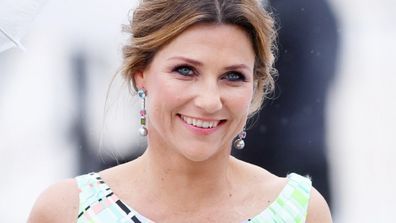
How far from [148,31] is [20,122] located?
3.53 ft

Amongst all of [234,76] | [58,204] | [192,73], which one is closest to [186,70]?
[192,73]

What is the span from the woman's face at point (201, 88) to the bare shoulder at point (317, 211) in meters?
0.37

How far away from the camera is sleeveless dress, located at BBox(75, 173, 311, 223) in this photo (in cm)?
207

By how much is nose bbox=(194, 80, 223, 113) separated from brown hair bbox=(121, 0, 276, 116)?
5.9 inches

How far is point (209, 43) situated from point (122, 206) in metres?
0.48

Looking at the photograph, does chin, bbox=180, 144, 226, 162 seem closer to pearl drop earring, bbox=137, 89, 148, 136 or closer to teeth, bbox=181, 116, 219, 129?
teeth, bbox=181, 116, 219, 129

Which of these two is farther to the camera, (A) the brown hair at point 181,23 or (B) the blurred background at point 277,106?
(B) the blurred background at point 277,106

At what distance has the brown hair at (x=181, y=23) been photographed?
1932mm

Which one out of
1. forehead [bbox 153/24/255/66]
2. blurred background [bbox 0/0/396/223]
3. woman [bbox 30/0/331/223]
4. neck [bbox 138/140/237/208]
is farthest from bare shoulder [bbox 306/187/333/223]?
blurred background [bbox 0/0/396/223]

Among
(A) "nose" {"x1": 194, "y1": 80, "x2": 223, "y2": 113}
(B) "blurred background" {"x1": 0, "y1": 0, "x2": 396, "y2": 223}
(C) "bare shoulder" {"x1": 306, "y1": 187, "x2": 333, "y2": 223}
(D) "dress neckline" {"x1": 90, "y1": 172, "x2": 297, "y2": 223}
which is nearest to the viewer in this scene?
(A) "nose" {"x1": 194, "y1": 80, "x2": 223, "y2": 113}

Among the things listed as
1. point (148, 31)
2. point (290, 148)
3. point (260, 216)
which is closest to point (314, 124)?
point (290, 148)

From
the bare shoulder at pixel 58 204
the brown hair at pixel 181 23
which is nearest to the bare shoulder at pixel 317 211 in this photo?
the brown hair at pixel 181 23

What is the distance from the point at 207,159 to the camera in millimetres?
2059

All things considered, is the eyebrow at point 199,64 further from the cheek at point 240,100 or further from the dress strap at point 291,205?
the dress strap at point 291,205
